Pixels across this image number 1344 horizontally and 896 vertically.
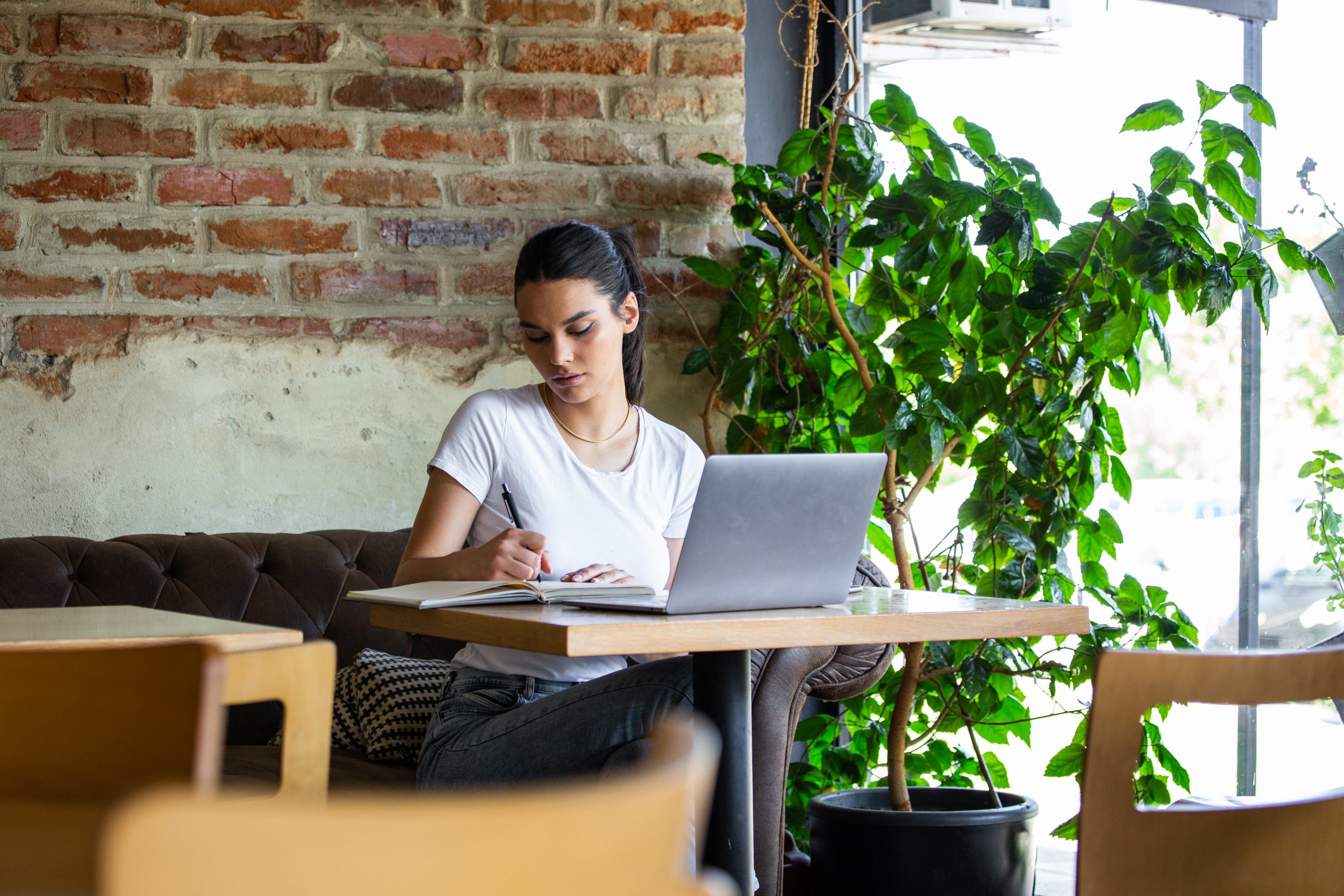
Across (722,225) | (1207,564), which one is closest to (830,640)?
(1207,564)

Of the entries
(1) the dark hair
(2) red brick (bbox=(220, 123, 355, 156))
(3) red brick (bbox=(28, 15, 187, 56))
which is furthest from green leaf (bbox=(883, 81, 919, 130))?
(3) red brick (bbox=(28, 15, 187, 56))

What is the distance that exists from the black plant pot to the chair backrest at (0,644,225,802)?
156cm

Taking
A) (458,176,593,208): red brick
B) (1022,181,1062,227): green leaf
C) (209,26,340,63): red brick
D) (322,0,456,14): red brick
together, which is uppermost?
(322,0,456,14): red brick

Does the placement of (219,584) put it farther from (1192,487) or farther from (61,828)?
(1192,487)

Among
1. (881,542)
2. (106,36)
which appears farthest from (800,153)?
(106,36)

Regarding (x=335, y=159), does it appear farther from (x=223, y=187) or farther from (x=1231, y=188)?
(x=1231, y=188)

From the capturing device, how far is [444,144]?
2812 mm

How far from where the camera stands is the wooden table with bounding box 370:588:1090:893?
1.26 m

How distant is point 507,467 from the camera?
200 cm

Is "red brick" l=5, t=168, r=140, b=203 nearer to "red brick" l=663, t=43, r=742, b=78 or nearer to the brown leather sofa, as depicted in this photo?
the brown leather sofa

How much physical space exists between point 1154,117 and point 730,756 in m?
1.35

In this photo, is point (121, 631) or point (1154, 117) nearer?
point (121, 631)

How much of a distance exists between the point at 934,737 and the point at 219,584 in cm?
152

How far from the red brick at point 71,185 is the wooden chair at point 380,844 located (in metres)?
2.44
